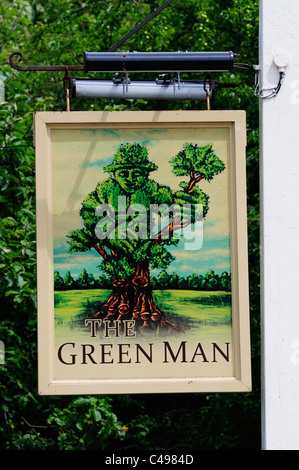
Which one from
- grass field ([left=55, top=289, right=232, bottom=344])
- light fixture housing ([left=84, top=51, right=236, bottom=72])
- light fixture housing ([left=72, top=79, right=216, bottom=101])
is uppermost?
light fixture housing ([left=84, top=51, right=236, bottom=72])

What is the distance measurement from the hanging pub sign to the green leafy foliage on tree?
2.10m

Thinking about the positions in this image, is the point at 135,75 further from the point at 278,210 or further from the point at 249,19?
the point at 278,210

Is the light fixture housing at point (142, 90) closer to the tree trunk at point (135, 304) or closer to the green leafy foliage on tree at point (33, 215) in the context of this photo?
the tree trunk at point (135, 304)

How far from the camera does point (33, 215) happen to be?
5367 mm

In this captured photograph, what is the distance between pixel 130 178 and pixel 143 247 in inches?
12.5

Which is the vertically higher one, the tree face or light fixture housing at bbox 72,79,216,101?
light fixture housing at bbox 72,79,216,101

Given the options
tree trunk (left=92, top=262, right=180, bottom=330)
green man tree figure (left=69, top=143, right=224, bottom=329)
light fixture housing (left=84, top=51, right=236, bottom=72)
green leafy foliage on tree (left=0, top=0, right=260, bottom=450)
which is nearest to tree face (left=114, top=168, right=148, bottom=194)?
green man tree figure (left=69, top=143, right=224, bottom=329)

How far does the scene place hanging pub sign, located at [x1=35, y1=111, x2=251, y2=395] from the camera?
2912 millimetres

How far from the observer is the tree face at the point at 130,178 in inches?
117

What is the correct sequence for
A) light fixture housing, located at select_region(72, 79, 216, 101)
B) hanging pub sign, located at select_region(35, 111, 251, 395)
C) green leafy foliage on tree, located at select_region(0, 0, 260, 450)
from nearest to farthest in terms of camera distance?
hanging pub sign, located at select_region(35, 111, 251, 395) < light fixture housing, located at select_region(72, 79, 216, 101) < green leafy foliage on tree, located at select_region(0, 0, 260, 450)

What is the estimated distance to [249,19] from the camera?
248 inches

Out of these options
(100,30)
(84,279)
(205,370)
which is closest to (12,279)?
(84,279)

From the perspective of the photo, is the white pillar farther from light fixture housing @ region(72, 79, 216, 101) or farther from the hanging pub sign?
light fixture housing @ region(72, 79, 216, 101)

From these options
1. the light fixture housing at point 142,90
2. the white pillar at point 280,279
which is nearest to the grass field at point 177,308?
the white pillar at point 280,279
